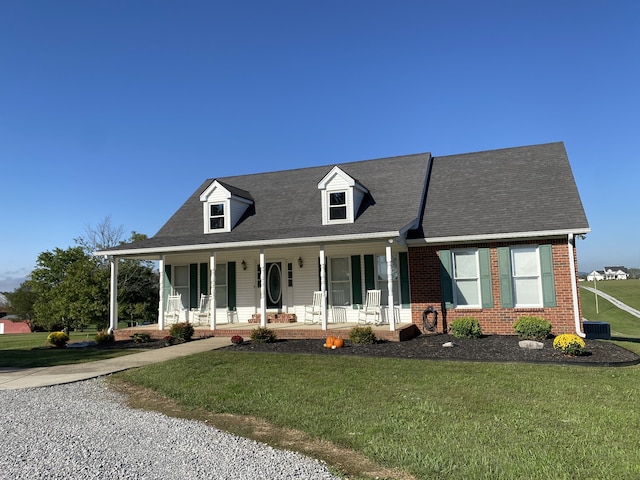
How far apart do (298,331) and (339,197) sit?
4.75m

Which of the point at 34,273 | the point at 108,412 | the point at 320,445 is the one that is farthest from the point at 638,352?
the point at 34,273

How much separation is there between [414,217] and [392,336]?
157 inches

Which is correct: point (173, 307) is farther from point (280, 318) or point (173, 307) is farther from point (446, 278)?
point (446, 278)

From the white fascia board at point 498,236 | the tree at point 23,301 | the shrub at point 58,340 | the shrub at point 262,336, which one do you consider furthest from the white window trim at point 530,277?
the tree at point 23,301

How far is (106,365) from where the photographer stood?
9.91 m

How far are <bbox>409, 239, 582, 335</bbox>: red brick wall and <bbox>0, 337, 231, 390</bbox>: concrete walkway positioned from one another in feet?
19.4

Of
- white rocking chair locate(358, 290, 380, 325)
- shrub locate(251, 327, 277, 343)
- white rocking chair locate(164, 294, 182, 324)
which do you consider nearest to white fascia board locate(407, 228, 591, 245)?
white rocking chair locate(358, 290, 380, 325)

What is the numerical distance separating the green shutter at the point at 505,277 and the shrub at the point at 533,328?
3.76 ft

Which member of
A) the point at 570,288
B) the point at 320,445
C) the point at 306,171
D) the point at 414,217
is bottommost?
the point at 320,445

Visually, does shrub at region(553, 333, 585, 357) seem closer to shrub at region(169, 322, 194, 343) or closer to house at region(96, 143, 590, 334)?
house at region(96, 143, 590, 334)

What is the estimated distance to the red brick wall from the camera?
1262cm

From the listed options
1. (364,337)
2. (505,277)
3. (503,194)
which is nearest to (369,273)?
(364,337)

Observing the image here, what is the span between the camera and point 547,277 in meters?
12.8

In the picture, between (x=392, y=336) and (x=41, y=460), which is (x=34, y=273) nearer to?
(x=392, y=336)
